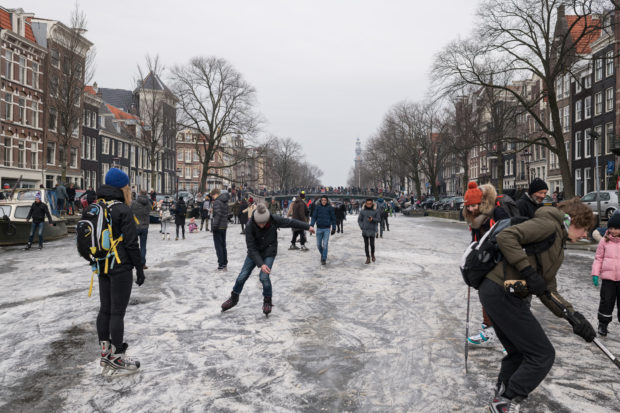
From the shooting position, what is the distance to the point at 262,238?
691 cm

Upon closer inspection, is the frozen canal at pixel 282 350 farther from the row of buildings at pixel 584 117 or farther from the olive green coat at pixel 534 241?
the row of buildings at pixel 584 117

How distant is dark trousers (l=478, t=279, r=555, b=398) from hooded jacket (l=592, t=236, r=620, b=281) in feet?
10.8

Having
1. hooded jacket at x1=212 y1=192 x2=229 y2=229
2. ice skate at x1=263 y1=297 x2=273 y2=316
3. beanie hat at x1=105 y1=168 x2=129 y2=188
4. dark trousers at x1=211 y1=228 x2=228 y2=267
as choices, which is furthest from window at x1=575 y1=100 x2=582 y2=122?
beanie hat at x1=105 y1=168 x2=129 y2=188

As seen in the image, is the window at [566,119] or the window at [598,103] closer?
the window at [598,103]

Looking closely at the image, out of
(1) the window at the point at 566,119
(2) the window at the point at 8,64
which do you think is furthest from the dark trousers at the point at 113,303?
(1) the window at the point at 566,119

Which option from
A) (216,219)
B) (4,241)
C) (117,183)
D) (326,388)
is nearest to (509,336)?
(326,388)

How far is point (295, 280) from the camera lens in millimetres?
9711

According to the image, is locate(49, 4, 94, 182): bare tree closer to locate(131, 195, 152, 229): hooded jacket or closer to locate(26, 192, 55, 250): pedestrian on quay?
locate(26, 192, 55, 250): pedestrian on quay

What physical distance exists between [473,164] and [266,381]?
258 feet

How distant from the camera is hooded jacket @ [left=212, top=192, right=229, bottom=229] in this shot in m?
10.7

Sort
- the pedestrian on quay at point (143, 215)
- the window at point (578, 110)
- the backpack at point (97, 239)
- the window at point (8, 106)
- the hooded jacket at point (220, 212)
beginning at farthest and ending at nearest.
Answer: the window at point (578, 110)
the window at point (8, 106)
the pedestrian on quay at point (143, 215)
the hooded jacket at point (220, 212)
the backpack at point (97, 239)

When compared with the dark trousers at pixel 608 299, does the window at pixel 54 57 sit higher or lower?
higher

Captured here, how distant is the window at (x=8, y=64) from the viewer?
3419 cm

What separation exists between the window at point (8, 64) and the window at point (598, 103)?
1715 inches
